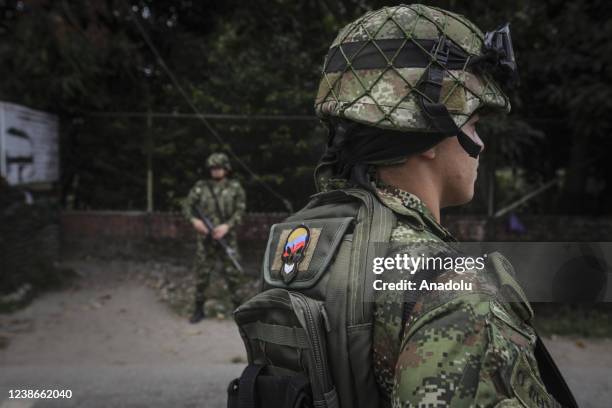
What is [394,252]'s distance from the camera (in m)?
1.14

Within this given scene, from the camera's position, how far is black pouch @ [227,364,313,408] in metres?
1.17

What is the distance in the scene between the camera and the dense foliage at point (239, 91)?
258 inches

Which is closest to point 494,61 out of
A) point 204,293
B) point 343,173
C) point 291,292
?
point 343,173

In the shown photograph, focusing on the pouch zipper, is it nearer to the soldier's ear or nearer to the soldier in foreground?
the soldier in foreground

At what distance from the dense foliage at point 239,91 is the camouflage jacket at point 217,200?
1394mm

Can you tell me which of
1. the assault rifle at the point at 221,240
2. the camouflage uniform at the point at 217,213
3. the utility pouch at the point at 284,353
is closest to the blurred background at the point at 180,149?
the camouflage uniform at the point at 217,213

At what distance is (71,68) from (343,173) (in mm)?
7245

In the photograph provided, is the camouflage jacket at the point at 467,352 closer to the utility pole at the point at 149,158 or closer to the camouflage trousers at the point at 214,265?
the camouflage trousers at the point at 214,265

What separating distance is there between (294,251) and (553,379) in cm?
59

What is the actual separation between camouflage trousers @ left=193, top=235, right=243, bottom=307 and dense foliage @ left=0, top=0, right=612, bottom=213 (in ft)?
4.81

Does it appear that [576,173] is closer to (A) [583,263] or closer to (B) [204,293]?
(B) [204,293]

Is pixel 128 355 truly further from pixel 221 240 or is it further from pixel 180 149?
pixel 180 149

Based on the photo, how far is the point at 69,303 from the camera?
6672 mm

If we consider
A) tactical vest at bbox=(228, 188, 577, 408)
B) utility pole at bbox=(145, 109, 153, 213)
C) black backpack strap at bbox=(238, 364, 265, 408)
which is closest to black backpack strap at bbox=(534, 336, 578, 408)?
tactical vest at bbox=(228, 188, 577, 408)
